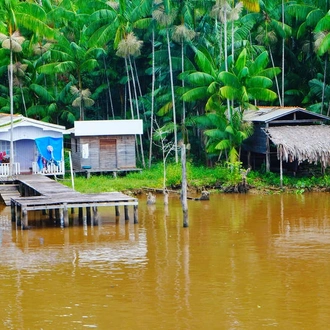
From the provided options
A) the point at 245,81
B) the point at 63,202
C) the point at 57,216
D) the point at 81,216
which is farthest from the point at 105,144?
the point at 63,202

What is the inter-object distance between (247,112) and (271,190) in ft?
15.5

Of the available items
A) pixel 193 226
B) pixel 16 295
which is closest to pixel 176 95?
pixel 193 226

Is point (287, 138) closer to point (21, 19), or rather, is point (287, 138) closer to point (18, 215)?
point (21, 19)

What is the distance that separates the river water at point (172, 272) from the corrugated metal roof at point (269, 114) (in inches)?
234

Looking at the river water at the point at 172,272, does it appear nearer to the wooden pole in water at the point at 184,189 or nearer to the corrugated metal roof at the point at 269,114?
the wooden pole in water at the point at 184,189

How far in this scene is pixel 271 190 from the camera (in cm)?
3138

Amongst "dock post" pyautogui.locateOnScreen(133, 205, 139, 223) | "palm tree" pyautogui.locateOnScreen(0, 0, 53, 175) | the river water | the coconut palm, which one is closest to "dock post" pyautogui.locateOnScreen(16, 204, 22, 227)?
the river water

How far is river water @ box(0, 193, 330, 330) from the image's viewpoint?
15398 mm

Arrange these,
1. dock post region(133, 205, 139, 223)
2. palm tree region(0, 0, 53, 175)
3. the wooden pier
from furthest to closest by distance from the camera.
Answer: palm tree region(0, 0, 53, 175) → dock post region(133, 205, 139, 223) → the wooden pier

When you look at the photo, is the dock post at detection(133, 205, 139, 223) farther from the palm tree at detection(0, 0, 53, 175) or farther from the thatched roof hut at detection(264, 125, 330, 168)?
the palm tree at detection(0, 0, 53, 175)

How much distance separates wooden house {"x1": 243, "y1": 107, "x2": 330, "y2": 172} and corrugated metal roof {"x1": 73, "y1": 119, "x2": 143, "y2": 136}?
4719 mm

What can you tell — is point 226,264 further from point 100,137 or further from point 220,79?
point 100,137

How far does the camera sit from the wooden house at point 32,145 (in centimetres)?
3253

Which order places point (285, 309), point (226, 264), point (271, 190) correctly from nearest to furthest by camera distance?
point (285, 309), point (226, 264), point (271, 190)
